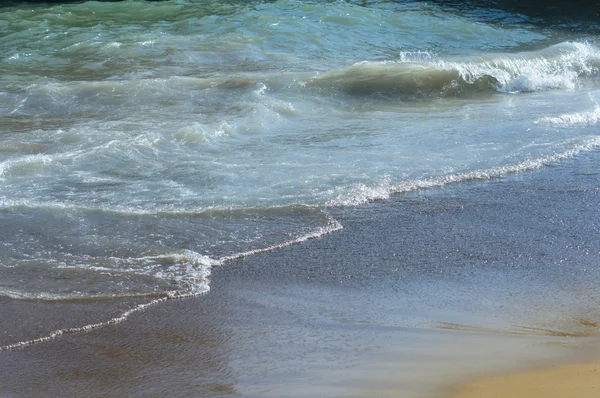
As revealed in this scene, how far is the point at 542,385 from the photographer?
10.0 ft

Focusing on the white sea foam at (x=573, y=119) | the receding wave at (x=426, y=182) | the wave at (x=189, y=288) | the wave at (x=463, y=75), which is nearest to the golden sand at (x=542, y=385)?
the wave at (x=189, y=288)

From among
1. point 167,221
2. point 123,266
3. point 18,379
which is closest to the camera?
point 18,379

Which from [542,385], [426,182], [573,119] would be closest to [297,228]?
[426,182]

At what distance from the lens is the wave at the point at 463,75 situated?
10.1m

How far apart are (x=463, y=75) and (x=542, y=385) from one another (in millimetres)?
8187

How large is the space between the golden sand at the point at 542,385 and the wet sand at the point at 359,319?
58mm

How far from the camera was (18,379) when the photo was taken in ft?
10.8

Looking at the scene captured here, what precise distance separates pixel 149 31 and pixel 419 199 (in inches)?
378

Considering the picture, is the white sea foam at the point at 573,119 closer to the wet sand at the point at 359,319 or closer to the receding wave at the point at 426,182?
the receding wave at the point at 426,182

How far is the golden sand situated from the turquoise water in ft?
5.62

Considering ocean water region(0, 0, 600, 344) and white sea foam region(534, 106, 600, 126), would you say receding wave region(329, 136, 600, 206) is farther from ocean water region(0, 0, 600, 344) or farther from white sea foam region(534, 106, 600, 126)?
white sea foam region(534, 106, 600, 126)

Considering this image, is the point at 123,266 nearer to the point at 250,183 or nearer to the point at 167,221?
the point at 167,221

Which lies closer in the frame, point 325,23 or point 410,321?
point 410,321

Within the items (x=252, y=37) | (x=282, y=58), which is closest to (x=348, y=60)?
(x=282, y=58)
